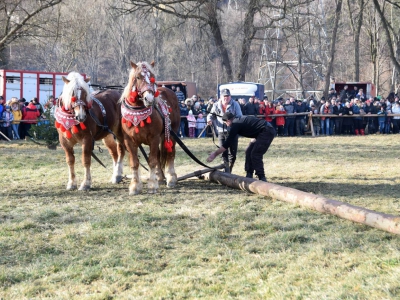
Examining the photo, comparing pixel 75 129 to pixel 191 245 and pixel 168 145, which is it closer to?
pixel 168 145

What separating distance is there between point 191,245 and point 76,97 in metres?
4.36

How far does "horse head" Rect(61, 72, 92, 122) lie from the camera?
9.70 m

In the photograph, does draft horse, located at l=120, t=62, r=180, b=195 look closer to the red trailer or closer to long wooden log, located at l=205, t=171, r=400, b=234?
long wooden log, located at l=205, t=171, r=400, b=234

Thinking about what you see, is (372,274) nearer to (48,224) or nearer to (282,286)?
(282,286)

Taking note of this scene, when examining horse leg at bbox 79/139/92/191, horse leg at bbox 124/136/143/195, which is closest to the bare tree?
horse leg at bbox 79/139/92/191

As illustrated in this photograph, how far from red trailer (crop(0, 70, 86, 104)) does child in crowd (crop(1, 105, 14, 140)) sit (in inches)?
277

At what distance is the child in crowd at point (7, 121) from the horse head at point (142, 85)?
44.7 ft

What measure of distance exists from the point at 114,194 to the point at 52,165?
16.1 ft

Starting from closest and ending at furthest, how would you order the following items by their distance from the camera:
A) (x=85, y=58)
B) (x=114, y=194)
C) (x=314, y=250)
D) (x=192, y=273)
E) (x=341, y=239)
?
(x=192, y=273), (x=314, y=250), (x=341, y=239), (x=114, y=194), (x=85, y=58)

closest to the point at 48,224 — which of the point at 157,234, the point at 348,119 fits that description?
the point at 157,234

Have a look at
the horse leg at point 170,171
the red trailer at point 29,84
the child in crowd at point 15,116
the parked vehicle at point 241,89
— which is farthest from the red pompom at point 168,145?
the red trailer at point 29,84

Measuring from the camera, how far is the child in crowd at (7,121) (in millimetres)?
22000

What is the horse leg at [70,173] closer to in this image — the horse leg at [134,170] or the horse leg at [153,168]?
the horse leg at [134,170]

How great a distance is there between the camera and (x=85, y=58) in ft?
162
